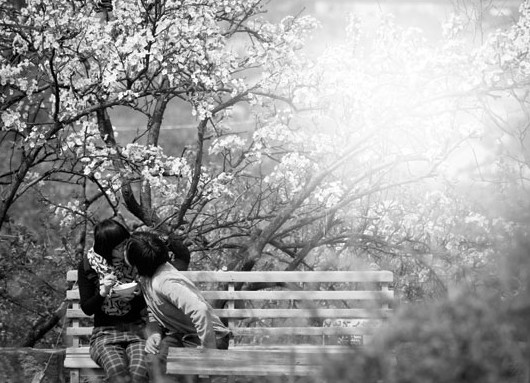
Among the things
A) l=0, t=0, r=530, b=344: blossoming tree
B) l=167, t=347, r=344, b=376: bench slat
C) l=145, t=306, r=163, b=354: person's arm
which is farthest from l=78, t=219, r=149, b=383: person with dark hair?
l=0, t=0, r=530, b=344: blossoming tree

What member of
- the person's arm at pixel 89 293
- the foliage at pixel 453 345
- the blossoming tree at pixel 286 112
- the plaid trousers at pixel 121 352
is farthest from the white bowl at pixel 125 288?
the foliage at pixel 453 345

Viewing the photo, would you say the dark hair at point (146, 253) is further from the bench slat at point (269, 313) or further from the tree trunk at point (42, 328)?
the tree trunk at point (42, 328)

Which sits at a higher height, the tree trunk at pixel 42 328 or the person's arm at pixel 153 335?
the tree trunk at pixel 42 328

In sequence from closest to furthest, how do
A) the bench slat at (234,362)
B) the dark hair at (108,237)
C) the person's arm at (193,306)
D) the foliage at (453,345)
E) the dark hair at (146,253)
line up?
the foliage at (453,345)
the bench slat at (234,362)
the person's arm at (193,306)
the dark hair at (146,253)
the dark hair at (108,237)

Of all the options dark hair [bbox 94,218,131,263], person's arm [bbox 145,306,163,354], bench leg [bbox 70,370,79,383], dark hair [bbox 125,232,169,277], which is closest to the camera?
dark hair [bbox 125,232,169,277]

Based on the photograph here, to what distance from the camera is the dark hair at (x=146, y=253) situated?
535cm

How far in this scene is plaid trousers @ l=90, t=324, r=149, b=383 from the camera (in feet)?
18.0

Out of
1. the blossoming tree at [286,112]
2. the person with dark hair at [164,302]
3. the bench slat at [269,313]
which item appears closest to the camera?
the person with dark hair at [164,302]

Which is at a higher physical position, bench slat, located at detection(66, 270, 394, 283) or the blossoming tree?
the blossoming tree

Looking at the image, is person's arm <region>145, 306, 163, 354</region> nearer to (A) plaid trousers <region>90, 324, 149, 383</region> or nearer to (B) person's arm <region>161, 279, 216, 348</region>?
(A) plaid trousers <region>90, 324, 149, 383</region>

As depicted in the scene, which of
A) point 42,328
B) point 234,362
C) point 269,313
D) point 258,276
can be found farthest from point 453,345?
point 42,328

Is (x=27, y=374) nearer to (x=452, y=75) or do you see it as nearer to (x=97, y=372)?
(x=97, y=372)

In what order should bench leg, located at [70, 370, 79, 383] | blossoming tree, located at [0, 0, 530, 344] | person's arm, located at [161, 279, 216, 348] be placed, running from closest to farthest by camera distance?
person's arm, located at [161, 279, 216, 348] < bench leg, located at [70, 370, 79, 383] < blossoming tree, located at [0, 0, 530, 344]

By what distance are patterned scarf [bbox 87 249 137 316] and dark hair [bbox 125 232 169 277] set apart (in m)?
0.26
